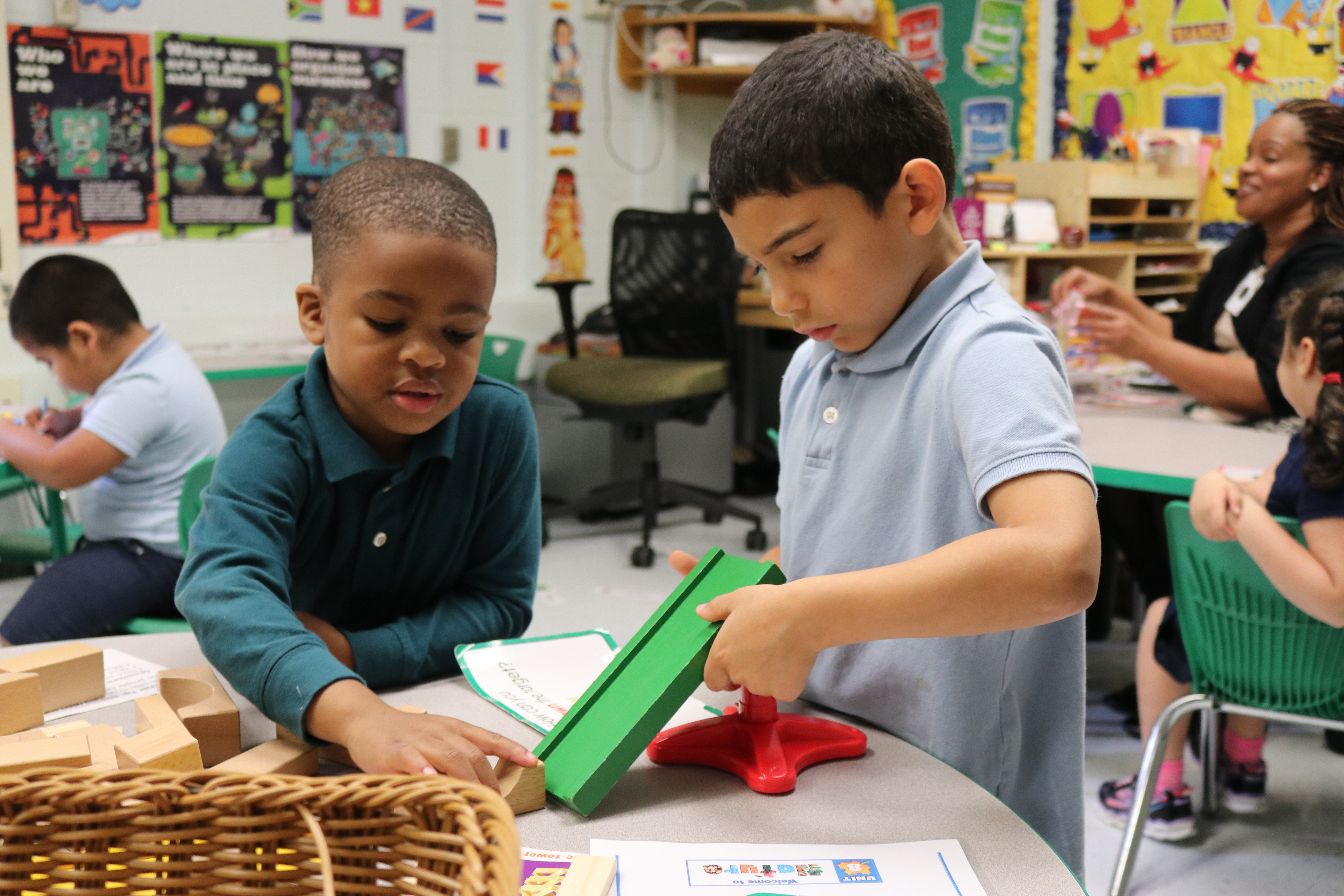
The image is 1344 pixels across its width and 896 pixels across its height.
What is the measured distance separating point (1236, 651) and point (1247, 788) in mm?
669

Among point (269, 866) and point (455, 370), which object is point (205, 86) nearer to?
point (455, 370)

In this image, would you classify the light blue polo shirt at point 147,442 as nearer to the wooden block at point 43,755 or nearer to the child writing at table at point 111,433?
the child writing at table at point 111,433

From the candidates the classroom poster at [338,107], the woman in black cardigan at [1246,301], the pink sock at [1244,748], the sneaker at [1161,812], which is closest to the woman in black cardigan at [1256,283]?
the woman in black cardigan at [1246,301]

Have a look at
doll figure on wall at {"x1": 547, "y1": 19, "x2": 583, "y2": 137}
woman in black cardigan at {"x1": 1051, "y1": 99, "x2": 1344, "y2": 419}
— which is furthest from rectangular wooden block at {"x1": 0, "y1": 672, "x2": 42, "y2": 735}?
doll figure on wall at {"x1": 547, "y1": 19, "x2": 583, "y2": 137}

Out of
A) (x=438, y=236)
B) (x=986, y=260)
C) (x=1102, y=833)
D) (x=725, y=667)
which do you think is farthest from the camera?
(x=986, y=260)

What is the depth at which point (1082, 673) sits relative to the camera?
1.00 meters

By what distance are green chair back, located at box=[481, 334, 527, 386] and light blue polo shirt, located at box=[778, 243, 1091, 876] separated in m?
2.93

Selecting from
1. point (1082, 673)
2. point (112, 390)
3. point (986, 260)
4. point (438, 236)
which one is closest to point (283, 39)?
point (112, 390)

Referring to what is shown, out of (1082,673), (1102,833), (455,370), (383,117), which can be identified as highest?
(383,117)

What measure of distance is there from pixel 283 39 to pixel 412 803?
418 cm

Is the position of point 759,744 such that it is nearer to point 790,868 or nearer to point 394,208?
point 790,868

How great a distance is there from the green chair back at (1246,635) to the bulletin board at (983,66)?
2.99m

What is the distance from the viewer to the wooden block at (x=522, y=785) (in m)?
0.76

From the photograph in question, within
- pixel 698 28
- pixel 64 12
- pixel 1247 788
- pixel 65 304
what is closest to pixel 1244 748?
pixel 1247 788
